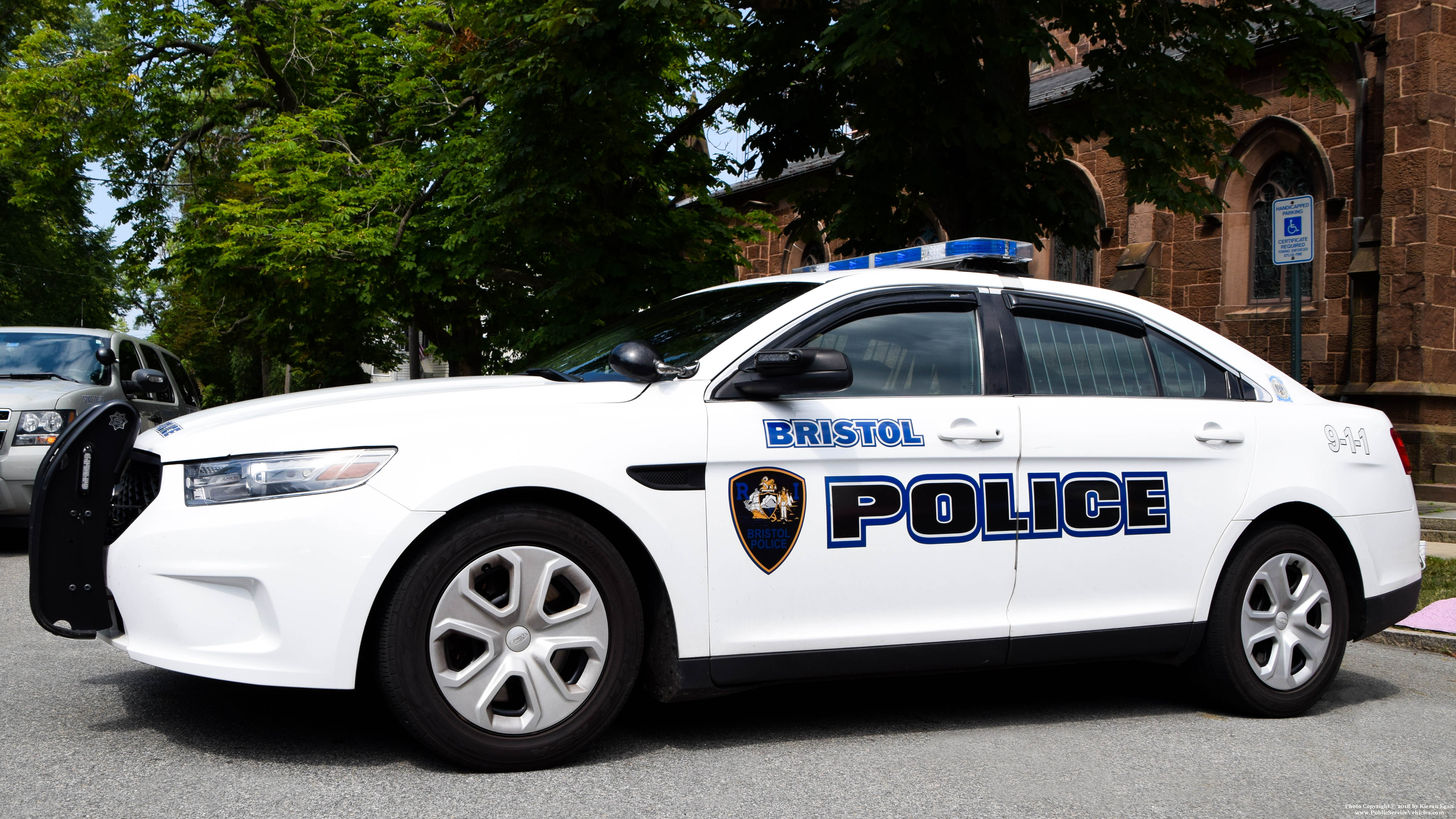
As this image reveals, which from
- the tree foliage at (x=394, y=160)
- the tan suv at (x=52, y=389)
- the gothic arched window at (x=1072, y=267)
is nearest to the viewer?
the tan suv at (x=52, y=389)

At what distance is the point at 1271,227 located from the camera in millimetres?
17234

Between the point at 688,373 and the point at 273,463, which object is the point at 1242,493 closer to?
the point at 688,373

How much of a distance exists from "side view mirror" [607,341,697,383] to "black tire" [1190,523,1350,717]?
238cm

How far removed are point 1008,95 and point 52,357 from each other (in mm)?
8231

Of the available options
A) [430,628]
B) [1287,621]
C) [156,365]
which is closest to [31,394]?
[156,365]

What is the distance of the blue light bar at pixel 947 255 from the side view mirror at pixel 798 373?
1.04 meters

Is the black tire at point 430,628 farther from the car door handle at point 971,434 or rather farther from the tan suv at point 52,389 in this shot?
the tan suv at point 52,389

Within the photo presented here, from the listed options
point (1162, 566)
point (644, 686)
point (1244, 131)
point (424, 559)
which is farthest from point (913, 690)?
point (1244, 131)

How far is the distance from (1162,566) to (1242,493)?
49 cm

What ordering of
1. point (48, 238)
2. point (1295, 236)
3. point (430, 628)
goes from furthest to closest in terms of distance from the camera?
point (48, 238) < point (1295, 236) < point (430, 628)

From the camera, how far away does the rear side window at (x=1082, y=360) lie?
185 inches

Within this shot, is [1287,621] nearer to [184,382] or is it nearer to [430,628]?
[430,628]

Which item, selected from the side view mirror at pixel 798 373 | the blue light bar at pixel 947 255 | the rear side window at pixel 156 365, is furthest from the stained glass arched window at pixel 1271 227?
the side view mirror at pixel 798 373

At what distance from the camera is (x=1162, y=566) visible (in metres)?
4.70
